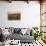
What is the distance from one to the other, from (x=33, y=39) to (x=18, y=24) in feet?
1.76

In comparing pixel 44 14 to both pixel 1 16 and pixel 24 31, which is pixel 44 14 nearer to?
pixel 24 31

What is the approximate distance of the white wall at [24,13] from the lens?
315cm

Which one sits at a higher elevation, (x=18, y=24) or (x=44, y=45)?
(x=18, y=24)

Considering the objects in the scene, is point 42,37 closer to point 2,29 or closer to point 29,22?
point 29,22

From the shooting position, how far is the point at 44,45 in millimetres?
3109

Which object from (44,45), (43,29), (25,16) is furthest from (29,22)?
(44,45)

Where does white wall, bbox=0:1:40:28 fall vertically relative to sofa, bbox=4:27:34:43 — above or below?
above

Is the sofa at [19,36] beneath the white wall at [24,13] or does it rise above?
beneath

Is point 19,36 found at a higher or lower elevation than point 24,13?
lower

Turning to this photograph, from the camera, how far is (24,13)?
3.19 metres

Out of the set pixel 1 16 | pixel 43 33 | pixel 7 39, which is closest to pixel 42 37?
pixel 43 33

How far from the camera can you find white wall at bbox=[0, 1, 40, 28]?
315cm

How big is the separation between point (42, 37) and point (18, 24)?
703 mm

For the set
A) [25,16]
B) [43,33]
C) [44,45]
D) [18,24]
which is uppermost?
[25,16]
